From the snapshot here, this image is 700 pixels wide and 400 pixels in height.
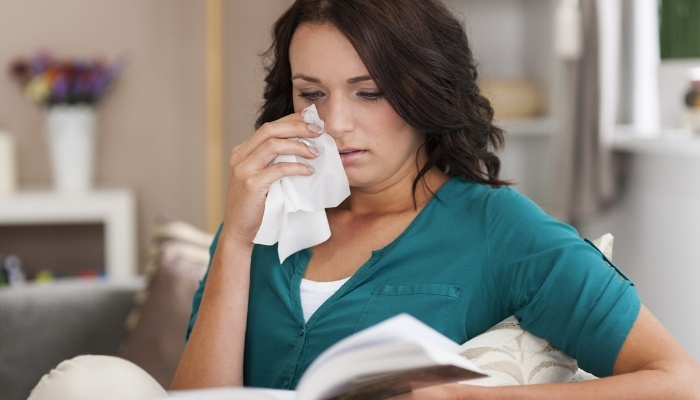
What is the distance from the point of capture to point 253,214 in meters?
1.54

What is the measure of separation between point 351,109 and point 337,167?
0.10 m

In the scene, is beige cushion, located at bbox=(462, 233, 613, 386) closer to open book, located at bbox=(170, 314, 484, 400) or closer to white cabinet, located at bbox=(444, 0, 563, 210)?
open book, located at bbox=(170, 314, 484, 400)

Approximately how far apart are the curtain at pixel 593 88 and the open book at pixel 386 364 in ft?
7.62

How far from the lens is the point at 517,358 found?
1.35m

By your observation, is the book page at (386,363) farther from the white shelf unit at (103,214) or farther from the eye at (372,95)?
the white shelf unit at (103,214)

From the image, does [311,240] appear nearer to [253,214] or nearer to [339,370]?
[253,214]

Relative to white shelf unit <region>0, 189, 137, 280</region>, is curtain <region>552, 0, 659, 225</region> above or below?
above

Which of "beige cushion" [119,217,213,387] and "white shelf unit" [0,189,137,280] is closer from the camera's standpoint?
"beige cushion" [119,217,213,387]

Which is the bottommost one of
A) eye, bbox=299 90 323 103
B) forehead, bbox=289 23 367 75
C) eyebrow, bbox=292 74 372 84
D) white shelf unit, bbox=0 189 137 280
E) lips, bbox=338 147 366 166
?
white shelf unit, bbox=0 189 137 280

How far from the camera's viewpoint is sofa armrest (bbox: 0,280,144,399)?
85.6 inches

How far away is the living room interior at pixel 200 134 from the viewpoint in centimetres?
308

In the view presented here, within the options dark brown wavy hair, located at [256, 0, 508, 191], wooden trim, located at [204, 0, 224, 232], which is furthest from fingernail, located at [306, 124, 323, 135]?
wooden trim, located at [204, 0, 224, 232]

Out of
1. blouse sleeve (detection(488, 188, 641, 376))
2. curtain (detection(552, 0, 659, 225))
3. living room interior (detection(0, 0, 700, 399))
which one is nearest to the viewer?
blouse sleeve (detection(488, 188, 641, 376))

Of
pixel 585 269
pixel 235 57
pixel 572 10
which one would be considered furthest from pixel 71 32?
pixel 585 269
